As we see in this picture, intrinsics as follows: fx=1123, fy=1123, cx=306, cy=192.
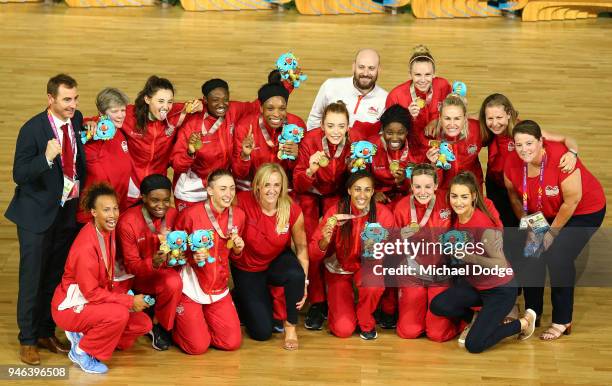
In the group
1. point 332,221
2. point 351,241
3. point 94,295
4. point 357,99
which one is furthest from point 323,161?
point 94,295

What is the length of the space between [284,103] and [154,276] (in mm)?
1222

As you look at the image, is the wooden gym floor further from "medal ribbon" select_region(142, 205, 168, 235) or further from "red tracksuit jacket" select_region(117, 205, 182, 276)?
"medal ribbon" select_region(142, 205, 168, 235)

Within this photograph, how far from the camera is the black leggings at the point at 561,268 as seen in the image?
20.1 ft


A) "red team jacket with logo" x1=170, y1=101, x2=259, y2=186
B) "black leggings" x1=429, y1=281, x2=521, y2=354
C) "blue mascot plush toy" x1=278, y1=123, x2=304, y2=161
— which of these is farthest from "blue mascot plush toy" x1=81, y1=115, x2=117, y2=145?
"black leggings" x1=429, y1=281, x2=521, y2=354

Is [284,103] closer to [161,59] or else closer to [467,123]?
[467,123]

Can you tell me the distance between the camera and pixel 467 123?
6355mm

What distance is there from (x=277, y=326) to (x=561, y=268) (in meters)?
1.60

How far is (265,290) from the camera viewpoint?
20.4 ft

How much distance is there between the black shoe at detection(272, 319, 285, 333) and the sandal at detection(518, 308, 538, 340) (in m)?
1.30

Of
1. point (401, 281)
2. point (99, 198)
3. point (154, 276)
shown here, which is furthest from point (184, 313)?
point (401, 281)

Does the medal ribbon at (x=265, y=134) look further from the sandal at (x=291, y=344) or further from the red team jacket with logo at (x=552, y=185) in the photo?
the red team jacket with logo at (x=552, y=185)

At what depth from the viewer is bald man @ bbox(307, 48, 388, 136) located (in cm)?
686

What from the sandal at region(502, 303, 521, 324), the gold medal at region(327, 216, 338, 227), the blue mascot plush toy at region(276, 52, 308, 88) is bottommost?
the sandal at region(502, 303, 521, 324)

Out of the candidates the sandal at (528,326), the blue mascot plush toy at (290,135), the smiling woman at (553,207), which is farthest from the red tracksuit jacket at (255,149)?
Result: the sandal at (528,326)
